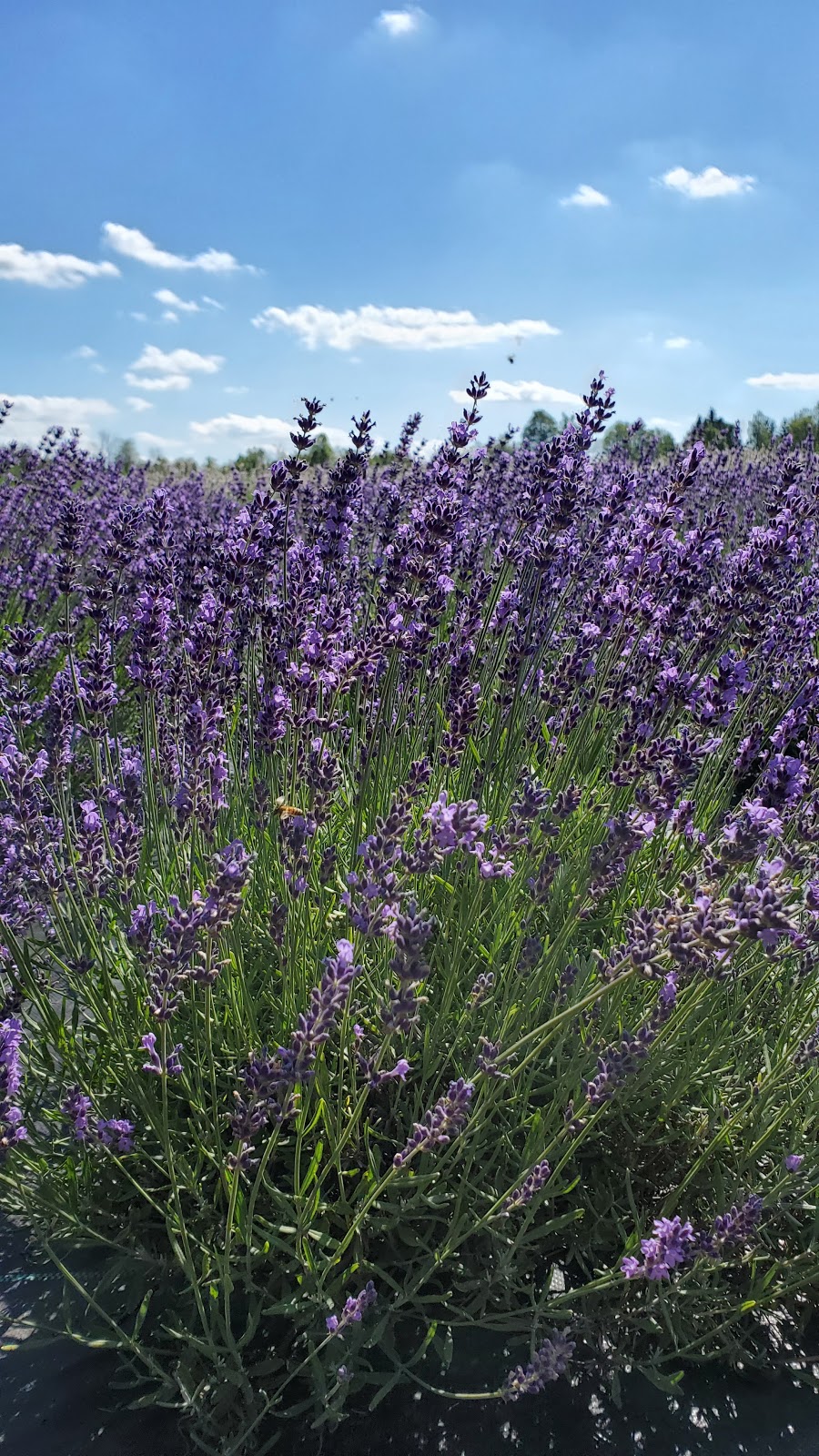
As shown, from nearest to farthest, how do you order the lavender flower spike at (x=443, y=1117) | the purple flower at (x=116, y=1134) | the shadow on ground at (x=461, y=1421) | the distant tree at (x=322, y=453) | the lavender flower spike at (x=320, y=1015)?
the lavender flower spike at (x=320, y=1015)
the lavender flower spike at (x=443, y=1117)
the shadow on ground at (x=461, y=1421)
the purple flower at (x=116, y=1134)
the distant tree at (x=322, y=453)

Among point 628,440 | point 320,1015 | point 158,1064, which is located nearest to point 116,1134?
point 158,1064

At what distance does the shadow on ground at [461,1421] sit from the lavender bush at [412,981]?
84 mm

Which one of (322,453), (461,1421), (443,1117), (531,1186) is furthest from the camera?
(322,453)

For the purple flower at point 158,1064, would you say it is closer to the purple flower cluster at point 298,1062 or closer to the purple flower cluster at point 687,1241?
the purple flower cluster at point 298,1062

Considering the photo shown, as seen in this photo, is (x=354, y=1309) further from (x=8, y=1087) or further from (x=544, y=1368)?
(x=8, y=1087)

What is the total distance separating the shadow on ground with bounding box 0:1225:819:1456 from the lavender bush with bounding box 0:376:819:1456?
84 millimetres

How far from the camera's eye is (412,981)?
1597 mm

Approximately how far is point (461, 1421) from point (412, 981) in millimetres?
1209

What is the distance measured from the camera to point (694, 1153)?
2.50 meters

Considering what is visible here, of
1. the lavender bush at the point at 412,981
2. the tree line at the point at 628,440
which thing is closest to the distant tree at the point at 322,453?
the tree line at the point at 628,440

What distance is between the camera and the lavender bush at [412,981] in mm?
1859

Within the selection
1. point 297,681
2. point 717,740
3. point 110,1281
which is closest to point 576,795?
point 717,740

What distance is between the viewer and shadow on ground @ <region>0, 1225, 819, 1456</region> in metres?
1.92

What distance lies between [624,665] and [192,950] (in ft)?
7.72
